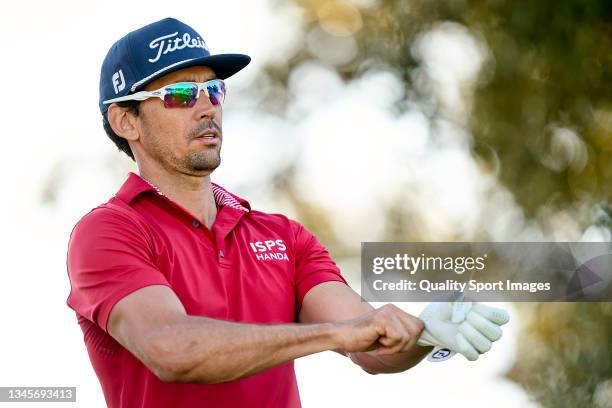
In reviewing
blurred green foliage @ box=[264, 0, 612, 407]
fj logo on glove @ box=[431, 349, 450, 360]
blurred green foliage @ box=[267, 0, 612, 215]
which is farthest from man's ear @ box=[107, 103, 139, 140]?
blurred green foliage @ box=[267, 0, 612, 215]

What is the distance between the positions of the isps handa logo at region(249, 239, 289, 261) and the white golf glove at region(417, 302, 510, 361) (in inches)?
27.6

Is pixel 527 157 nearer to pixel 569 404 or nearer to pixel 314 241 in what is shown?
pixel 569 404

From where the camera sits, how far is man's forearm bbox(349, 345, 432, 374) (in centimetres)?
329

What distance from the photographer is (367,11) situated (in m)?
7.54

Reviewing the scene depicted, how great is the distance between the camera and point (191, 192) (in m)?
3.67

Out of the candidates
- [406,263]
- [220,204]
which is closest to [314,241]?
[220,204]

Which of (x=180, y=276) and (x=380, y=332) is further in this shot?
(x=180, y=276)

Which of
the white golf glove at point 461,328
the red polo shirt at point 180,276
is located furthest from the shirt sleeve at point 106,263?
the white golf glove at point 461,328

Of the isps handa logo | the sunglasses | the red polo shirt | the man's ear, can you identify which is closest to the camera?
the red polo shirt

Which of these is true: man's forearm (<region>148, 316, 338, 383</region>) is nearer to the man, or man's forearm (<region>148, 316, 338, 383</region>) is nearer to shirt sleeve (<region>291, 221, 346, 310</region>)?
the man

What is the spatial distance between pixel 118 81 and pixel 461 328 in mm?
1535

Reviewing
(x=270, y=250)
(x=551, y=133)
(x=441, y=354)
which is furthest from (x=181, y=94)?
(x=551, y=133)

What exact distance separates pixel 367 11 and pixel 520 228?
5.85 feet

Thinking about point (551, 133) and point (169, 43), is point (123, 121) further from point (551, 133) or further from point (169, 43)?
point (551, 133)
